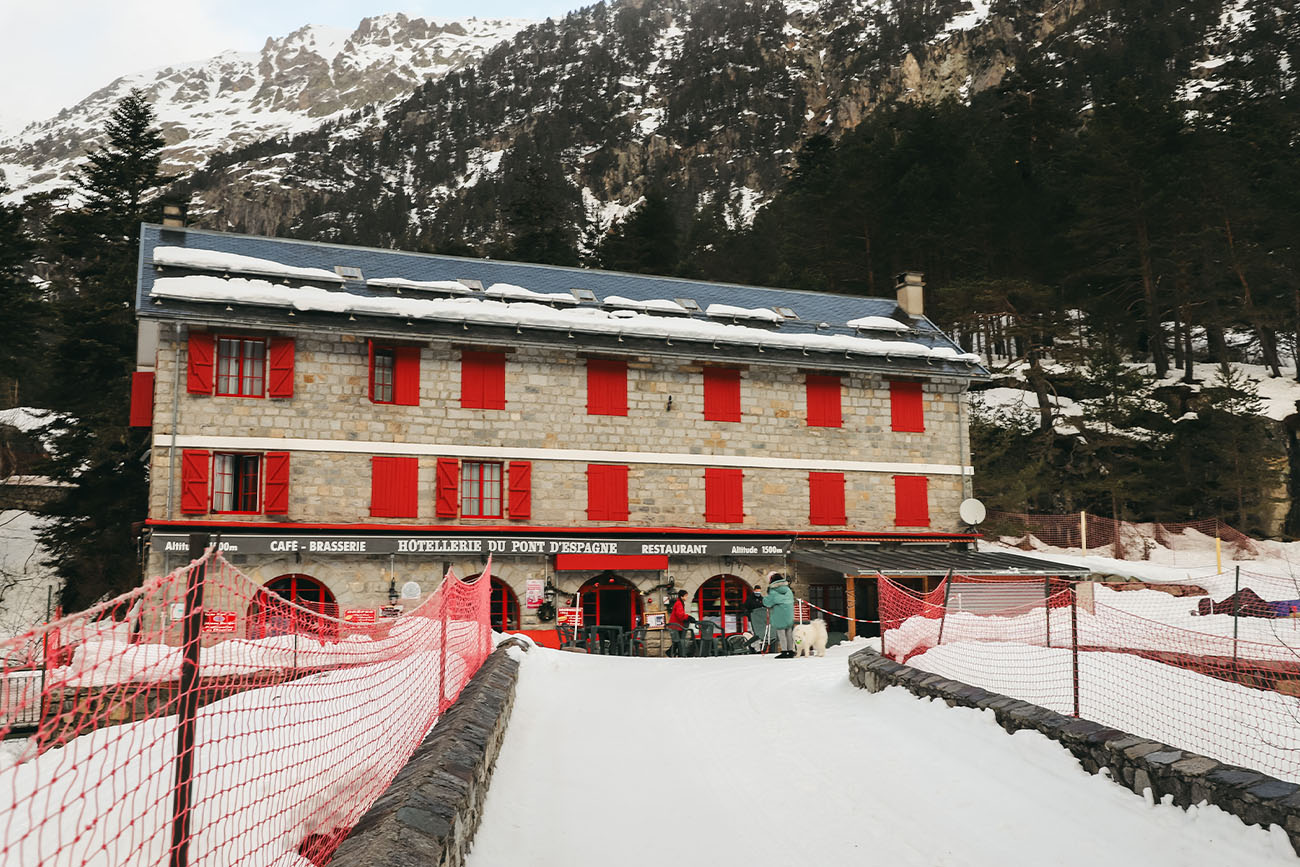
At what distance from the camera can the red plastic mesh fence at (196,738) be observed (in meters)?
2.88

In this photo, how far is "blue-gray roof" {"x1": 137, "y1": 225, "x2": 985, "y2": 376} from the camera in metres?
22.1

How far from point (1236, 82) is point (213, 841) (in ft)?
203

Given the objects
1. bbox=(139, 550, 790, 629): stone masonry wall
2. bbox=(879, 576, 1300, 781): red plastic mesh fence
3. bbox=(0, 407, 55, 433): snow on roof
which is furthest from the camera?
bbox=(0, 407, 55, 433): snow on roof

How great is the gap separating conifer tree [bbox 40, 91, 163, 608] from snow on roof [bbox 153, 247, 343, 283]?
35.0 feet

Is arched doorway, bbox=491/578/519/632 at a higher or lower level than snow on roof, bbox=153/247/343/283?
lower

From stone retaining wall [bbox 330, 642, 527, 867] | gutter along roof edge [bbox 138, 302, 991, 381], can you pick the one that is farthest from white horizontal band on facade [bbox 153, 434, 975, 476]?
stone retaining wall [bbox 330, 642, 527, 867]

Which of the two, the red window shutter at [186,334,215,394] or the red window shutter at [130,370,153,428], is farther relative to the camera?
the red window shutter at [130,370,153,428]

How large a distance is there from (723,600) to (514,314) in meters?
8.88

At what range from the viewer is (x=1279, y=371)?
41.8m

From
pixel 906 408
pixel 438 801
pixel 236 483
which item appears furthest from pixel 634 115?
pixel 438 801

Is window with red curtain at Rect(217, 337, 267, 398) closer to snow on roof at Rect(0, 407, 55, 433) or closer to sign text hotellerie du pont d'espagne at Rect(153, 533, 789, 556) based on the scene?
sign text hotellerie du pont d'espagne at Rect(153, 533, 789, 556)

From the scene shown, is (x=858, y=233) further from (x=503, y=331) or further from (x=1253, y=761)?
(x=1253, y=761)

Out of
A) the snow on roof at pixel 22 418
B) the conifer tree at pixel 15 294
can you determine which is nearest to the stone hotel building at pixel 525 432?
the conifer tree at pixel 15 294

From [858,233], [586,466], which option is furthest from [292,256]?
[858,233]
